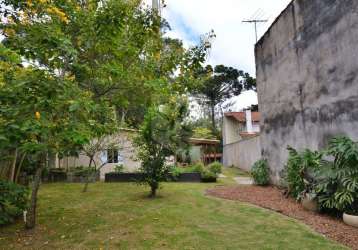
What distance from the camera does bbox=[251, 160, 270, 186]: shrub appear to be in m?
10.9

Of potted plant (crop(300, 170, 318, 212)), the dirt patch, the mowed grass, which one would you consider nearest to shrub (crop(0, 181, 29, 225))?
the mowed grass

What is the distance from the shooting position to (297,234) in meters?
5.00

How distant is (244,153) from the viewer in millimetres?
19156

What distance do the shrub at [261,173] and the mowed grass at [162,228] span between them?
315 centimetres

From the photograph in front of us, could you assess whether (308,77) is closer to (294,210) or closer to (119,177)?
(294,210)

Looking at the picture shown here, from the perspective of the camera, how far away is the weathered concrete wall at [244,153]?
16.1 meters

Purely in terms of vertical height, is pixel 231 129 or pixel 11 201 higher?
pixel 231 129

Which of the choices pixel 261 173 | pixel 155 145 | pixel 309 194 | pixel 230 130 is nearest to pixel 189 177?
pixel 261 173

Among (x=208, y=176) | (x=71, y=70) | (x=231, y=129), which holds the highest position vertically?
(x=231, y=129)

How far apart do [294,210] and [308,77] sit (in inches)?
142

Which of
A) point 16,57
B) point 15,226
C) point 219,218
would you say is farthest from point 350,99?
point 15,226

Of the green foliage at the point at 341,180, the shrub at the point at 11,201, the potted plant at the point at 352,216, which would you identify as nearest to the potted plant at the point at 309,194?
the green foliage at the point at 341,180

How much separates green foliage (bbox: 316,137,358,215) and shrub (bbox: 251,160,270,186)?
4574 mm

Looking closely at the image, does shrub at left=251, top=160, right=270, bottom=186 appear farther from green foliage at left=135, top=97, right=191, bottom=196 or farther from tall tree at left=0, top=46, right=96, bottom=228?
tall tree at left=0, top=46, right=96, bottom=228
